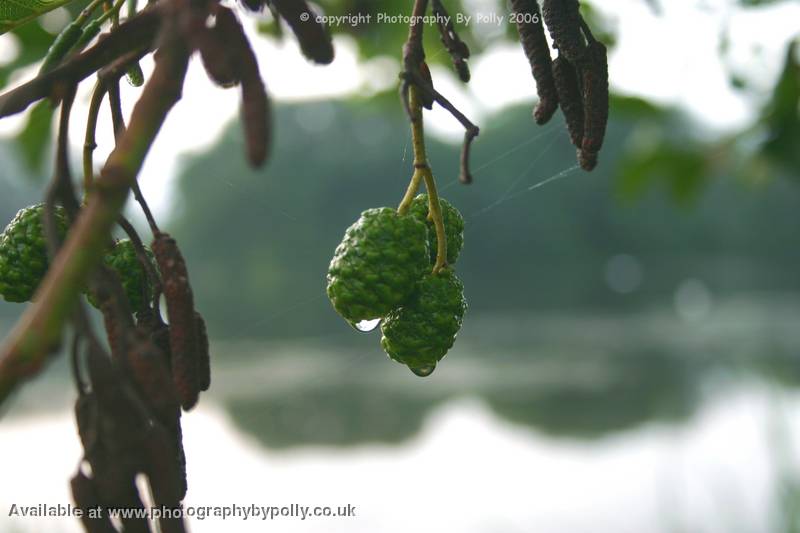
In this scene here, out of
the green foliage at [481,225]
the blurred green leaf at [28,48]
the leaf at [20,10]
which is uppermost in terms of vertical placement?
the green foliage at [481,225]

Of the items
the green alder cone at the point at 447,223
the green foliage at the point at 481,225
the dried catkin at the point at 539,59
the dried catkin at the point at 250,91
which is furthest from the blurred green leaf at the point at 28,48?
the green foliage at the point at 481,225

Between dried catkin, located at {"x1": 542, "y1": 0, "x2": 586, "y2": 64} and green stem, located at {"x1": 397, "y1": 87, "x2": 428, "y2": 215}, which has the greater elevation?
dried catkin, located at {"x1": 542, "y1": 0, "x2": 586, "y2": 64}

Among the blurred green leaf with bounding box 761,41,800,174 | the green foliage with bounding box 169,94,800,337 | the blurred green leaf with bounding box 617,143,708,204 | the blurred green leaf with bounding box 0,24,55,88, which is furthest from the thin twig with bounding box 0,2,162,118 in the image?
the green foliage with bounding box 169,94,800,337

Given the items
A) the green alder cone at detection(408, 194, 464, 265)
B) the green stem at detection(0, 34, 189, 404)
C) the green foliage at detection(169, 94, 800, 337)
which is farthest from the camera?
the green foliage at detection(169, 94, 800, 337)

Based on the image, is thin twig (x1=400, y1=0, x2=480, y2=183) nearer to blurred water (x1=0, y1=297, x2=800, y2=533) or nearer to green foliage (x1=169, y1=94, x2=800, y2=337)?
blurred water (x1=0, y1=297, x2=800, y2=533)

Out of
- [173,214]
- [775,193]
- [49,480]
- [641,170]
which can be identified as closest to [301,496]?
[49,480]

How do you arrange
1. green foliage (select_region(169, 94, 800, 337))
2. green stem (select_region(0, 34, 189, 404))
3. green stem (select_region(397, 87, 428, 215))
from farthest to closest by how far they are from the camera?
green foliage (select_region(169, 94, 800, 337)), green stem (select_region(397, 87, 428, 215)), green stem (select_region(0, 34, 189, 404))

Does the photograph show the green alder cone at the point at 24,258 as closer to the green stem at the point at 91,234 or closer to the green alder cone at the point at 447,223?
the green alder cone at the point at 447,223
